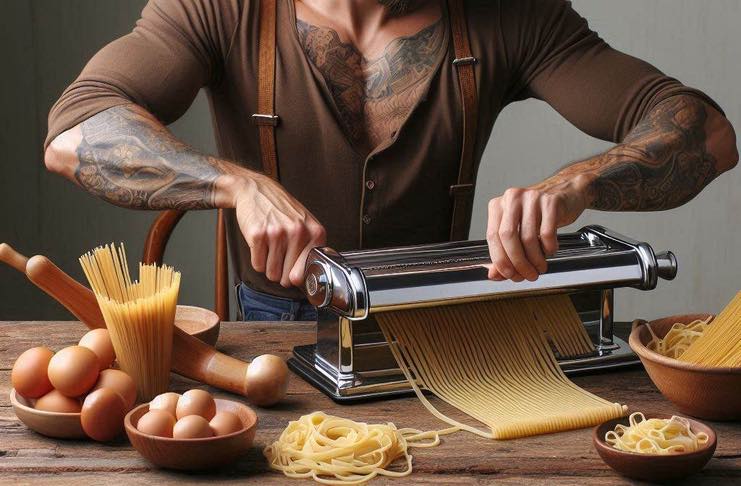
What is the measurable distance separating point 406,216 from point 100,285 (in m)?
0.97

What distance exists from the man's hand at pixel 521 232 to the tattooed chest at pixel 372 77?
71 cm

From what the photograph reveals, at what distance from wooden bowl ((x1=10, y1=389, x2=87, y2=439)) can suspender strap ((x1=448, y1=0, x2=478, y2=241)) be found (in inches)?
47.2

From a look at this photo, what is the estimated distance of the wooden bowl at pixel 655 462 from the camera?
4.30 ft

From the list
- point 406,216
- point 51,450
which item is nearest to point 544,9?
point 406,216

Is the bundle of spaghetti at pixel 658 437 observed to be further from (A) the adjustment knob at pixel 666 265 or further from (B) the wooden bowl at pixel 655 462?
(A) the adjustment knob at pixel 666 265

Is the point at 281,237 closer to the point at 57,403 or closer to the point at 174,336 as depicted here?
the point at 174,336

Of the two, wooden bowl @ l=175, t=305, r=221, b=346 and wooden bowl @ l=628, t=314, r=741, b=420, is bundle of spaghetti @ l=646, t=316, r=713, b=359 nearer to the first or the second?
wooden bowl @ l=628, t=314, r=741, b=420

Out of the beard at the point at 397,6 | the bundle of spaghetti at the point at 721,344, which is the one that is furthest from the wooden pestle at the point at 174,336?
the beard at the point at 397,6

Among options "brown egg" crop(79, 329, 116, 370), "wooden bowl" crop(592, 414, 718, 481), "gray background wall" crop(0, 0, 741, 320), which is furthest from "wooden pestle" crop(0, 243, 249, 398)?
"gray background wall" crop(0, 0, 741, 320)

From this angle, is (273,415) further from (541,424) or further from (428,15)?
(428,15)

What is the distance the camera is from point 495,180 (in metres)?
3.92

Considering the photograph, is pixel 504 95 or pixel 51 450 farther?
pixel 504 95

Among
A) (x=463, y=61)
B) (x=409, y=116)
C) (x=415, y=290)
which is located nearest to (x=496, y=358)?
(x=415, y=290)

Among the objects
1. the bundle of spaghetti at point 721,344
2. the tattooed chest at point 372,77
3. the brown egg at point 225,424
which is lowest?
the brown egg at point 225,424
